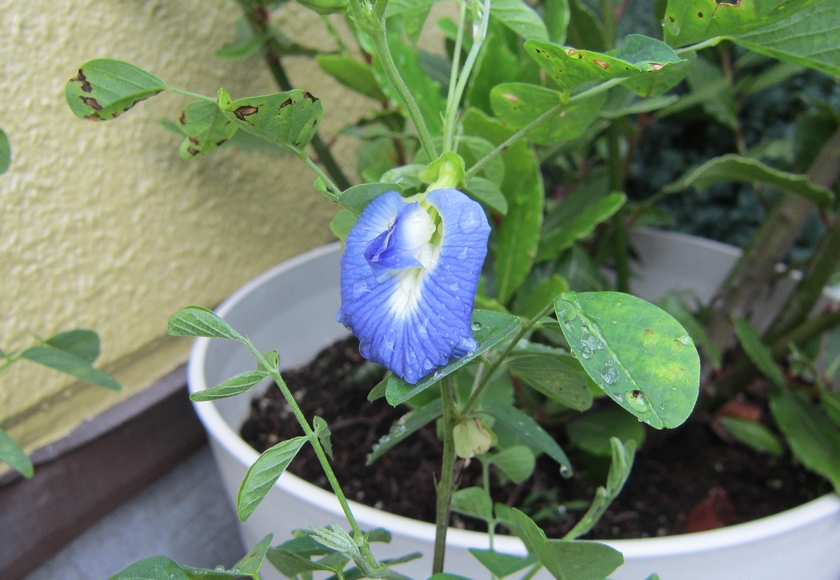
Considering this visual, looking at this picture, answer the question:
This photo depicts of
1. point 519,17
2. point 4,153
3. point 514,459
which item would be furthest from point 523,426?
point 4,153

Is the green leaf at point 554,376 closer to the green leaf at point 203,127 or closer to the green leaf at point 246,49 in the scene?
the green leaf at point 203,127

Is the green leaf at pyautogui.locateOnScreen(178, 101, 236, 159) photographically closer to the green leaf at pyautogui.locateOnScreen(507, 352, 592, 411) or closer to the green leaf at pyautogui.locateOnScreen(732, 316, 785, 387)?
the green leaf at pyautogui.locateOnScreen(507, 352, 592, 411)

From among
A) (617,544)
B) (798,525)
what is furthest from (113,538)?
(798,525)

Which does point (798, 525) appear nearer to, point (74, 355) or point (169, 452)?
point (74, 355)

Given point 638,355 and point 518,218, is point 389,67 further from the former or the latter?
point 518,218

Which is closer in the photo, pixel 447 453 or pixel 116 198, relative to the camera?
pixel 447 453

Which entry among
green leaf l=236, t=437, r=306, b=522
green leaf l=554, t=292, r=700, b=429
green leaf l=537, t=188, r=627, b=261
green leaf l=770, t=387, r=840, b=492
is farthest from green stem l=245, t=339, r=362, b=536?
green leaf l=770, t=387, r=840, b=492
